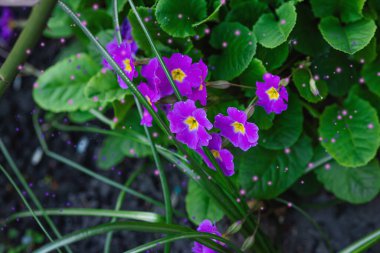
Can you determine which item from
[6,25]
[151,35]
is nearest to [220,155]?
[151,35]

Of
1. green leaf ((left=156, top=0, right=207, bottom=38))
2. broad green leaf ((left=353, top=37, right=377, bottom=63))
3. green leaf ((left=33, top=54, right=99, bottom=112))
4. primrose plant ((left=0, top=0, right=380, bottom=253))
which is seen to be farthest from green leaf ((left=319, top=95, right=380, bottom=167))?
green leaf ((left=33, top=54, right=99, bottom=112))

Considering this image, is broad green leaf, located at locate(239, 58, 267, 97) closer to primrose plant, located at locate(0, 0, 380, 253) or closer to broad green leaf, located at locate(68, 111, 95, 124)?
primrose plant, located at locate(0, 0, 380, 253)

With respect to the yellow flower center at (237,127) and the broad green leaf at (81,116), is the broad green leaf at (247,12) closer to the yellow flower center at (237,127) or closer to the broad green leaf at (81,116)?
the yellow flower center at (237,127)

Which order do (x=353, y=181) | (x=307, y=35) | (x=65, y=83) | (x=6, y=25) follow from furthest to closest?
1. (x=6, y=25)
2. (x=65, y=83)
3. (x=353, y=181)
4. (x=307, y=35)

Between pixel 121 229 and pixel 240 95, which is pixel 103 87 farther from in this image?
pixel 121 229

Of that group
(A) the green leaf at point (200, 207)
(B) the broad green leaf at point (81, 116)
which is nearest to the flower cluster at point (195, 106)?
(A) the green leaf at point (200, 207)
